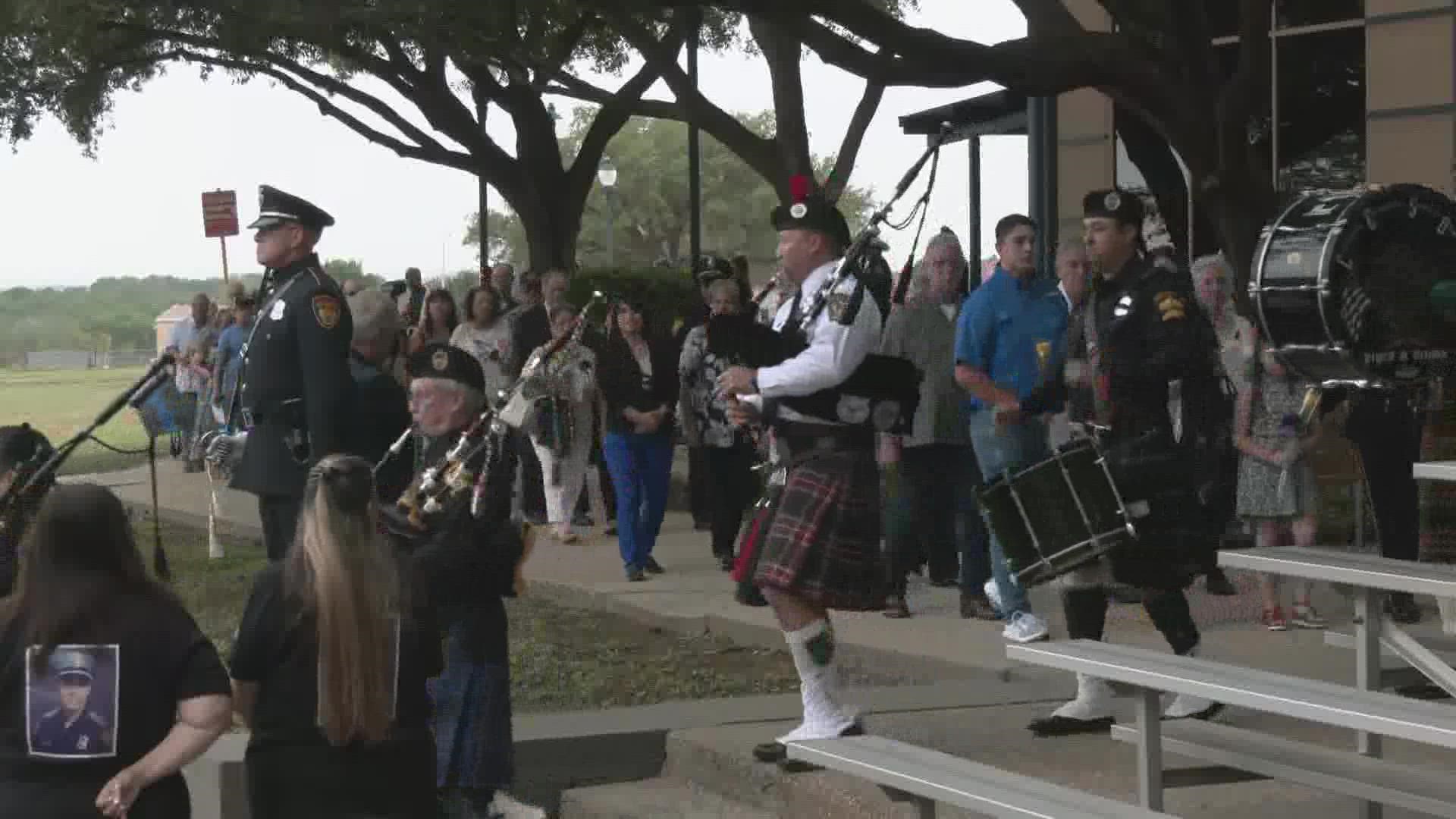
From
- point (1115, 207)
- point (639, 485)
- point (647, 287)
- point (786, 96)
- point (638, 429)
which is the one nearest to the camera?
point (1115, 207)

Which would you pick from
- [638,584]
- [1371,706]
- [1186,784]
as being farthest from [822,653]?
[638,584]

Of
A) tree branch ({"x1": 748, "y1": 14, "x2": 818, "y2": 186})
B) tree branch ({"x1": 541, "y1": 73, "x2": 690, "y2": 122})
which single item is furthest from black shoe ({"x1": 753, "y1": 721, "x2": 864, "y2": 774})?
tree branch ({"x1": 541, "y1": 73, "x2": 690, "y2": 122})

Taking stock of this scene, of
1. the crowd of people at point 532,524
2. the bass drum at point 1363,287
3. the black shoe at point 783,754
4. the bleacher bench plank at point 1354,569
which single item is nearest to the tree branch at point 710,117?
the crowd of people at point 532,524

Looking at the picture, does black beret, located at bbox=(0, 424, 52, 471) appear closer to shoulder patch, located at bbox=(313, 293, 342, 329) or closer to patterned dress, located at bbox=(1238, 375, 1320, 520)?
shoulder patch, located at bbox=(313, 293, 342, 329)

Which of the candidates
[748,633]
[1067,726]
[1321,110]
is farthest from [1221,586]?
[1321,110]

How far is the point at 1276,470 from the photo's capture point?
34.6 ft

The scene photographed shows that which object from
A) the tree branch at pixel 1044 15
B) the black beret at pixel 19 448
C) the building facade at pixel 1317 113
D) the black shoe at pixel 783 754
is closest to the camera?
the black shoe at pixel 783 754

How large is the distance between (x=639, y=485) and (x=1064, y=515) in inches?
247

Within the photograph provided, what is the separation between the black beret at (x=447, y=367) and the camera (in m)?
7.27

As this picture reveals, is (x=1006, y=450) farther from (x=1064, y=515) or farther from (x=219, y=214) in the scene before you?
(x=219, y=214)

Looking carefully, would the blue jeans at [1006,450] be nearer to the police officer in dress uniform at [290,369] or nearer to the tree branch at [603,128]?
the police officer in dress uniform at [290,369]

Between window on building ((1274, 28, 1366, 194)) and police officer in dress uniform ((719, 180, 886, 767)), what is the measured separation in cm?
841

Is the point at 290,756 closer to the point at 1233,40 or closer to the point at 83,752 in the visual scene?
the point at 83,752

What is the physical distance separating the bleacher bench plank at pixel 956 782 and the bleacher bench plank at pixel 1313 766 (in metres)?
0.54
